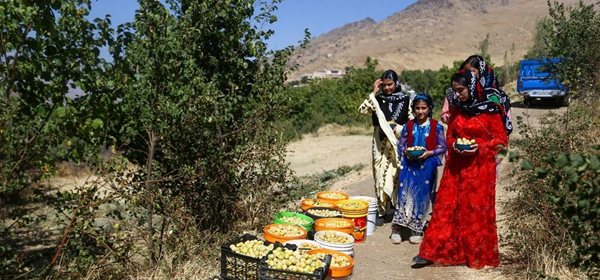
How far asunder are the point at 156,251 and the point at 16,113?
165 cm

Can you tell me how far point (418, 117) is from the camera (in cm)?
554

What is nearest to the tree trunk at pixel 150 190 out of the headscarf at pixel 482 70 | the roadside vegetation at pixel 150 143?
the roadside vegetation at pixel 150 143

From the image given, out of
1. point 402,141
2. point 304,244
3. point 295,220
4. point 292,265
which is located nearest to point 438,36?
point 402,141

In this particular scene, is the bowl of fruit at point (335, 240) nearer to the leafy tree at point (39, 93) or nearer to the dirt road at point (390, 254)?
the dirt road at point (390, 254)

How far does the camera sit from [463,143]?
184 inches

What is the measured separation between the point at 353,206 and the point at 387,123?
1.07 meters

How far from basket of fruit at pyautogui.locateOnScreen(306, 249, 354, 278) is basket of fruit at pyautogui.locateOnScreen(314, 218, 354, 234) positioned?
0.68 metres

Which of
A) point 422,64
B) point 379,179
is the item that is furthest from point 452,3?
point 379,179

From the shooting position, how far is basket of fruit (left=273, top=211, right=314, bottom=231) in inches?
216

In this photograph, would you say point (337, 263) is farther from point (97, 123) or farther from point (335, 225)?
point (97, 123)

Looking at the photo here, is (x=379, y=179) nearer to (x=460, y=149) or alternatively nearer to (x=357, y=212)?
(x=357, y=212)

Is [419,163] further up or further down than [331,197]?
further up

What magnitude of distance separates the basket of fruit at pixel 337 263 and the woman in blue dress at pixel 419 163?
130 centimetres

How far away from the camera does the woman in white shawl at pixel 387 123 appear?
19.9 feet
